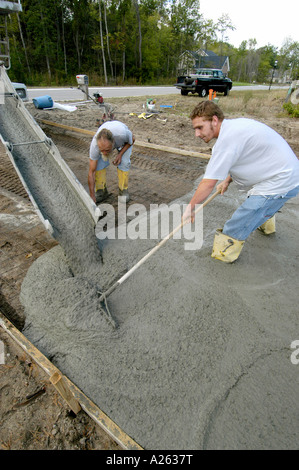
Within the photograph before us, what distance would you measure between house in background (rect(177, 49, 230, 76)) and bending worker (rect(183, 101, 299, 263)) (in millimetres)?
32123

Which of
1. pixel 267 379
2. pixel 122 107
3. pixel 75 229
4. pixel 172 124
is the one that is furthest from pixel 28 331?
pixel 122 107

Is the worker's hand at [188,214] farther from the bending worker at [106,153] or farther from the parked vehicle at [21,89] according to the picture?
the parked vehicle at [21,89]

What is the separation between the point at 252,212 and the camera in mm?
2408

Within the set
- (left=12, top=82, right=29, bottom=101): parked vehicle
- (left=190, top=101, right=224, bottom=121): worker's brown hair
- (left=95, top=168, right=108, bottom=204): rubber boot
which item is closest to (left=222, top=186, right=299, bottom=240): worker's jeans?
(left=190, top=101, right=224, bottom=121): worker's brown hair

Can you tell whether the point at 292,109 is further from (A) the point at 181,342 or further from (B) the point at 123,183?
(A) the point at 181,342

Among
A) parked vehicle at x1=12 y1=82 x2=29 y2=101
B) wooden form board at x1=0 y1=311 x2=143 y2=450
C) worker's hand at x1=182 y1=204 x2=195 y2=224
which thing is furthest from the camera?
parked vehicle at x1=12 y1=82 x2=29 y2=101

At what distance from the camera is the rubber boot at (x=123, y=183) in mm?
3855

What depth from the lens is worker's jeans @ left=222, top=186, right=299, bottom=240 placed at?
2.37 meters

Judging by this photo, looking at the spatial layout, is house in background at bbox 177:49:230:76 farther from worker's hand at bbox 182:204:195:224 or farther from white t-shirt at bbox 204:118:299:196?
worker's hand at bbox 182:204:195:224

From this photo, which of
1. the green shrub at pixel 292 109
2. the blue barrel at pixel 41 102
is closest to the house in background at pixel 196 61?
the green shrub at pixel 292 109

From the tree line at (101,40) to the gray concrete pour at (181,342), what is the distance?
2066 centimetres

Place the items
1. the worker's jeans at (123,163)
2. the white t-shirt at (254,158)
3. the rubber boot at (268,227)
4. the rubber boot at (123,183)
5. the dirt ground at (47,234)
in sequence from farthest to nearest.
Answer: the rubber boot at (123,183), the worker's jeans at (123,163), the rubber boot at (268,227), the white t-shirt at (254,158), the dirt ground at (47,234)

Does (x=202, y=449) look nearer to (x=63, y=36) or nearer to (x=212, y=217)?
(x=212, y=217)

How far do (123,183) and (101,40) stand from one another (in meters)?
24.6
